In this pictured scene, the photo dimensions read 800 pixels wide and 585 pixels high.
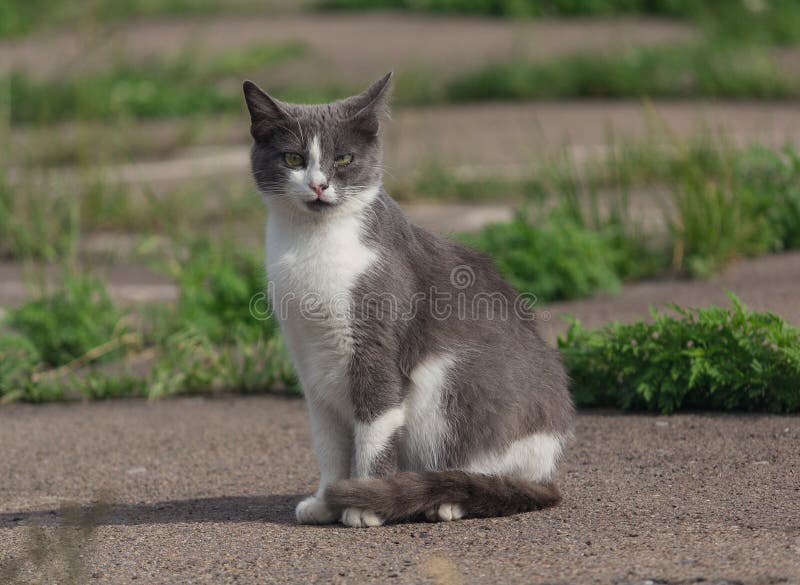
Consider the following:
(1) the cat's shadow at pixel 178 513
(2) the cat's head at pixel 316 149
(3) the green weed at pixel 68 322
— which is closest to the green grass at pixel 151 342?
(3) the green weed at pixel 68 322

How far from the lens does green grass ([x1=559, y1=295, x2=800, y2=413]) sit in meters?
4.60

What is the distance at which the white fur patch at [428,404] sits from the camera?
3746 millimetres

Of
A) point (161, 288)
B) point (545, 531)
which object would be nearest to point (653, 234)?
point (161, 288)

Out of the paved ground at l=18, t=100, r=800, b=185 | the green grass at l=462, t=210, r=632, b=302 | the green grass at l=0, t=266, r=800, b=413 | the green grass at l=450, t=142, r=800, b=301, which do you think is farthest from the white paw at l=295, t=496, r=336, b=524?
the paved ground at l=18, t=100, r=800, b=185

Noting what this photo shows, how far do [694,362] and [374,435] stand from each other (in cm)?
160

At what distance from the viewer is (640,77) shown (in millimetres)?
11617

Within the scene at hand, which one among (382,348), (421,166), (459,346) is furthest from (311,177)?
(421,166)

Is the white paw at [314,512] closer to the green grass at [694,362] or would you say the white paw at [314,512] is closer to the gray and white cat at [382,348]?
the gray and white cat at [382,348]

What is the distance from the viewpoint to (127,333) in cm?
623

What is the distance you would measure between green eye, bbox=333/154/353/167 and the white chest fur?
168 mm

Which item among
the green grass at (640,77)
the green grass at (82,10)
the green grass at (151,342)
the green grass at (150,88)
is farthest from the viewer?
the green grass at (82,10)

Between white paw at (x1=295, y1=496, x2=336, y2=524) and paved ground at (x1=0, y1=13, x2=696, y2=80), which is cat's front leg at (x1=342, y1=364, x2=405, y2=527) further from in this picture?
paved ground at (x1=0, y1=13, x2=696, y2=80)

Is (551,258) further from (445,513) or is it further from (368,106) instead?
(445,513)

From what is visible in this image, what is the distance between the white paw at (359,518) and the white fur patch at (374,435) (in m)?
0.12
